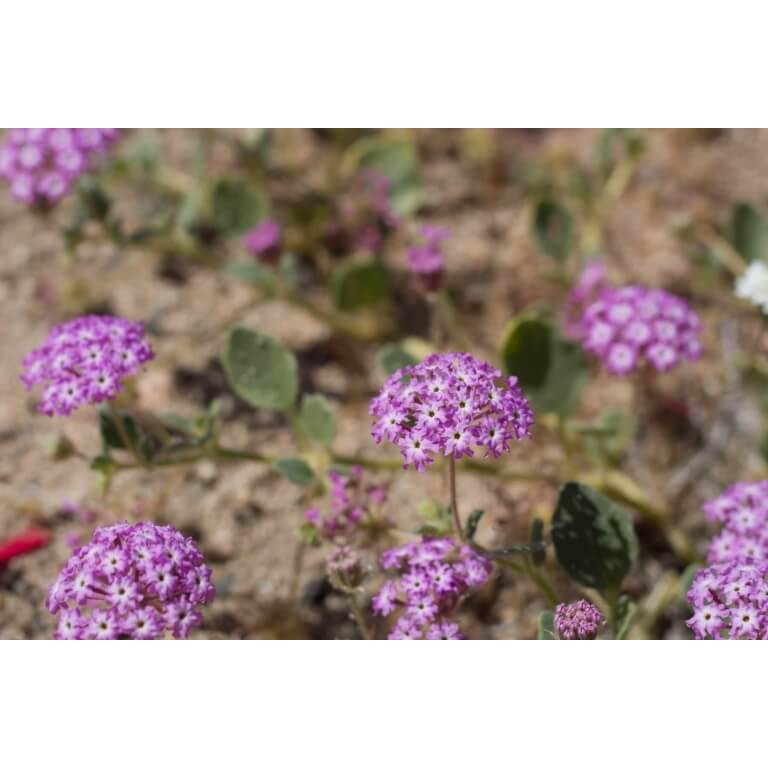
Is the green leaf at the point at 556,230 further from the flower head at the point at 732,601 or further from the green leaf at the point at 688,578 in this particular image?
the flower head at the point at 732,601

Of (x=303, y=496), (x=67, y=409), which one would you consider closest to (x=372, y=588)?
(x=303, y=496)

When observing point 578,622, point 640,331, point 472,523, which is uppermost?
point 640,331

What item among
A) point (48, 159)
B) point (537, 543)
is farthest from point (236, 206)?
point (537, 543)

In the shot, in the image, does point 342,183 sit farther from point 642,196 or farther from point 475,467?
point 475,467

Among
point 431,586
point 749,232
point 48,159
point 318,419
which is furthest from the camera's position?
point 749,232

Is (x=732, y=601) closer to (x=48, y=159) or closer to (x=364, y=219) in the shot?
(x=364, y=219)

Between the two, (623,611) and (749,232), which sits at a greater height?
(749,232)
